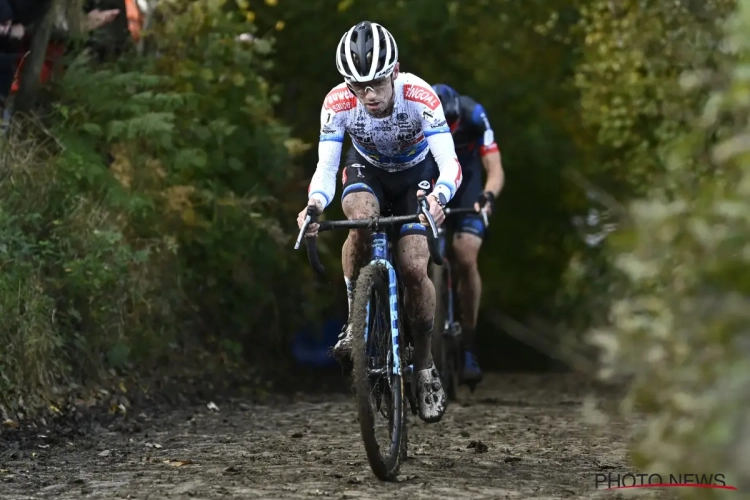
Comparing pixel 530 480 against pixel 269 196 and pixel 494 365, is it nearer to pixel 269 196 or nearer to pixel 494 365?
pixel 269 196

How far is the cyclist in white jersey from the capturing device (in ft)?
24.6

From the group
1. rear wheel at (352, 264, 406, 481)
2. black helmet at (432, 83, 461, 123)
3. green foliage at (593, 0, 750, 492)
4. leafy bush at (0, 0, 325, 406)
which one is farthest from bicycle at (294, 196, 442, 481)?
black helmet at (432, 83, 461, 123)

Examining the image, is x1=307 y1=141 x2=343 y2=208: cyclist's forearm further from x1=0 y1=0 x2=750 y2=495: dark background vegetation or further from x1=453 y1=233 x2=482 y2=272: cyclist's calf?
x1=453 y1=233 x2=482 y2=272: cyclist's calf

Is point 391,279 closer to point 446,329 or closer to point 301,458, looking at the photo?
point 301,458

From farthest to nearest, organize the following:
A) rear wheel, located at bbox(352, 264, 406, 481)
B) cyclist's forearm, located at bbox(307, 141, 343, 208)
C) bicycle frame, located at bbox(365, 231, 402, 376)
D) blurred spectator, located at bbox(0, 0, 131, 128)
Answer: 1. blurred spectator, located at bbox(0, 0, 131, 128)
2. cyclist's forearm, located at bbox(307, 141, 343, 208)
3. bicycle frame, located at bbox(365, 231, 402, 376)
4. rear wheel, located at bbox(352, 264, 406, 481)

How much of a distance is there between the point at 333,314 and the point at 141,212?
20.2ft

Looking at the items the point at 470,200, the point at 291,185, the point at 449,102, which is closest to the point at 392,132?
the point at 449,102

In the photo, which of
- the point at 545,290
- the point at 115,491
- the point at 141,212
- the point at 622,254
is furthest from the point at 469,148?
the point at 545,290

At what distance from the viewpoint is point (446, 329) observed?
11.8 metres

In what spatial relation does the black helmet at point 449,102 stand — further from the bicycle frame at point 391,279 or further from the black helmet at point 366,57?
the bicycle frame at point 391,279

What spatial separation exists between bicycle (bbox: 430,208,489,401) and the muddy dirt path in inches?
14.7

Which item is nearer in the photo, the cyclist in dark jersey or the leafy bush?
the leafy bush

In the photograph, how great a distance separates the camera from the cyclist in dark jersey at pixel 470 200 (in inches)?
458

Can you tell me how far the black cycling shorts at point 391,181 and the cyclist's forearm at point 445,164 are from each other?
272 millimetres
